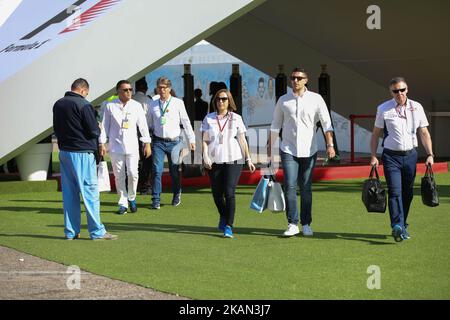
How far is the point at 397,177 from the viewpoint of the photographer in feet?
35.0

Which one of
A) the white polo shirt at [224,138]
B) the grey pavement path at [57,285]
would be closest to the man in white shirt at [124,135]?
the white polo shirt at [224,138]

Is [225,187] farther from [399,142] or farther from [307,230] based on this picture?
[399,142]

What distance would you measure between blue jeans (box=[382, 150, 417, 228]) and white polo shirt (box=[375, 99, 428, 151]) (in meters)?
0.10

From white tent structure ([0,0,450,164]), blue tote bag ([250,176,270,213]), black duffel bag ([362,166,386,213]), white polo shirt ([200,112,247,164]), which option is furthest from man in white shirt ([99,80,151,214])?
black duffel bag ([362,166,386,213])

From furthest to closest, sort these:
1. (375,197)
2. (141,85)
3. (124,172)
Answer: (141,85) < (124,172) < (375,197)

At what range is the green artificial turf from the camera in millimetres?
8336

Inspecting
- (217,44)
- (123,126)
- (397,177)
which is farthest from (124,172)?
(217,44)

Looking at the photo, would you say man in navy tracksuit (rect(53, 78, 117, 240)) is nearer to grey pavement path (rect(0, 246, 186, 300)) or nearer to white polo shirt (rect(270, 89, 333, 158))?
grey pavement path (rect(0, 246, 186, 300))

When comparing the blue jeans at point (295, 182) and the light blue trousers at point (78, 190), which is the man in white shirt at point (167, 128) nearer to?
the light blue trousers at point (78, 190)

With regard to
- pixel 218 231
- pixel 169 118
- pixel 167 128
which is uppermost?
pixel 169 118

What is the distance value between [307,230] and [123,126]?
332 centimetres
